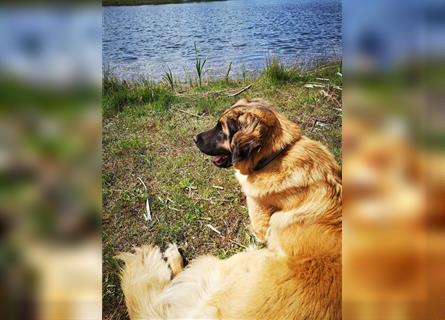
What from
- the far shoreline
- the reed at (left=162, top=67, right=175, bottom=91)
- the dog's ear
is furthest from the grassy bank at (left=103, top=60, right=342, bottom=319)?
the far shoreline

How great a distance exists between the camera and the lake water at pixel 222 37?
11.5ft

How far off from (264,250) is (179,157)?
2.19 feet

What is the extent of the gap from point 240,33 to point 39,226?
4.64 ft

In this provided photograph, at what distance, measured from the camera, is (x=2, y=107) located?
3211 mm

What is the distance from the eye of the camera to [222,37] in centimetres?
354

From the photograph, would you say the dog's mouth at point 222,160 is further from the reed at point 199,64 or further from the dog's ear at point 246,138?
the reed at point 199,64

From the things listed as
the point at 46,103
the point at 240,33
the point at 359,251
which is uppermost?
the point at 240,33

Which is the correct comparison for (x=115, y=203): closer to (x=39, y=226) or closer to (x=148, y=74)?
(x=39, y=226)

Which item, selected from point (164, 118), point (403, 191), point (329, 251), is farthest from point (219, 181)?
point (403, 191)

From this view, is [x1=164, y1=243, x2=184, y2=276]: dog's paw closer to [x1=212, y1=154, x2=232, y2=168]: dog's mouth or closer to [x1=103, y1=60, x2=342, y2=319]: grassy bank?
[x1=103, y1=60, x2=342, y2=319]: grassy bank

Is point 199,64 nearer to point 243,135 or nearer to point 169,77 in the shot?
point 169,77

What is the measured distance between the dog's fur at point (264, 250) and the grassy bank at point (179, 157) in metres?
0.07

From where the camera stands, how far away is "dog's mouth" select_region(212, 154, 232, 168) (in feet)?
11.4

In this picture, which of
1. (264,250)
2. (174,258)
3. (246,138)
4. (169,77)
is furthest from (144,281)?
(169,77)
